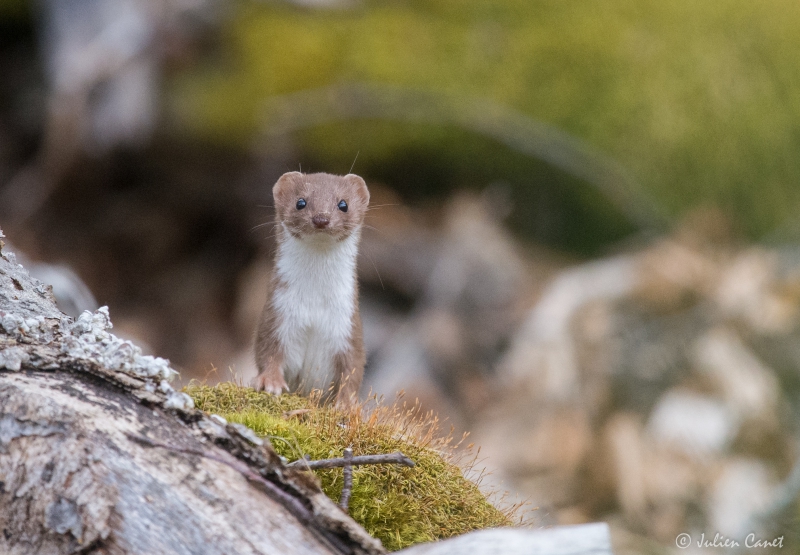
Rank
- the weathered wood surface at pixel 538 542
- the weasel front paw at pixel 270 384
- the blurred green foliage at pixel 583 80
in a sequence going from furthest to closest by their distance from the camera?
the blurred green foliage at pixel 583 80, the weasel front paw at pixel 270 384, the weathered wood surface at pixel 538 542

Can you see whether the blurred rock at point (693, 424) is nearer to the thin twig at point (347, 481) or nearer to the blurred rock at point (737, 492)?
the blurred rock at point (737, 492)

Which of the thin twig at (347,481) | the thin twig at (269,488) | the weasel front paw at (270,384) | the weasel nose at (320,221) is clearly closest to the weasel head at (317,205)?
the weasel nose at (320,221)

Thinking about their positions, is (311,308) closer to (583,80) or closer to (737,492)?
(737,492)

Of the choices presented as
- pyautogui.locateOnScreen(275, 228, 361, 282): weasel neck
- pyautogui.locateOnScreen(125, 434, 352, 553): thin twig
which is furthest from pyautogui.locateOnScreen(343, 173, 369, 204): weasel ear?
pyautogui.locateOnScreen(125, 434, 352, 553): thin twig

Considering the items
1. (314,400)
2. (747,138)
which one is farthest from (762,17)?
(314,400)

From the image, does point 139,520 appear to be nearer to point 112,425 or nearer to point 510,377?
point 112,425

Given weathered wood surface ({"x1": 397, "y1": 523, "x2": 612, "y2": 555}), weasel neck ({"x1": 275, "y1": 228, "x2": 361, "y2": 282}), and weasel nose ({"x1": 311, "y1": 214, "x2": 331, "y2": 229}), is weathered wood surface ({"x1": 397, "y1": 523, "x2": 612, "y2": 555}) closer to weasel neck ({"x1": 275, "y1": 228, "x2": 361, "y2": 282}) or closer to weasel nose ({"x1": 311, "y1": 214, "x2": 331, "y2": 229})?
weasel nose ({"x1": 311, "y1": 214, "x2": 331, "y2": 229})
